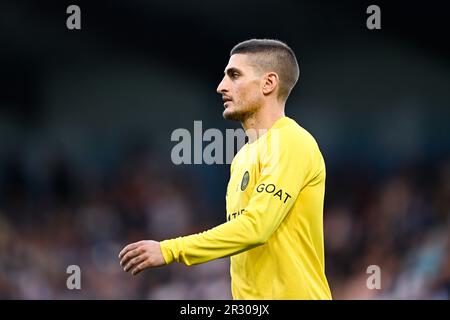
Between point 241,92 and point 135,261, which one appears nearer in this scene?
point 135,261

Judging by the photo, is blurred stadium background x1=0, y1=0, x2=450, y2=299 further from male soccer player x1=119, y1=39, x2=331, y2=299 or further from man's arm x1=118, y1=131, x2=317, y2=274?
man's arm x1=118, y1=131, x2=317, y2=274

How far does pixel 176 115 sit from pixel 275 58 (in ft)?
11.9

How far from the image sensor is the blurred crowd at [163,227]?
21.2ft

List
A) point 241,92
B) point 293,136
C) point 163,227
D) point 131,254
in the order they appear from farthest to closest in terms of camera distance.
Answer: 1. point 163,227
2. point 241,92
3. point 293,136
4. point 131,254

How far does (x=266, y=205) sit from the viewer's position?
2805 mm

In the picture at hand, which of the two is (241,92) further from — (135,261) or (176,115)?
(176,115)

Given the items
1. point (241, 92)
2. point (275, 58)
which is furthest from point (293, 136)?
point (275, 58)

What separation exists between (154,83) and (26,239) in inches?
72.0

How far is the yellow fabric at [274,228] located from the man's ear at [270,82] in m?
0.16

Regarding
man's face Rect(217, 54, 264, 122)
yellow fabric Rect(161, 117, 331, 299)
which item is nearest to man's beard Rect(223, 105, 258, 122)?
man's face Rect(217, 54, 264, 122)

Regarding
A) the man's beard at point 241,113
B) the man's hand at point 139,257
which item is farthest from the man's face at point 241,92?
the man's hand at point 139,257

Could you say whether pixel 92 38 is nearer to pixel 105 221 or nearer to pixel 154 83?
pixel 154 83

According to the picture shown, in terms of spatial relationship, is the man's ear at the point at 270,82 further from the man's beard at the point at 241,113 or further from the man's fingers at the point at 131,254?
the man's fingers at the point at 131,254

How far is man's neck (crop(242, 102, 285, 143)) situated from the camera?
10.5ft
